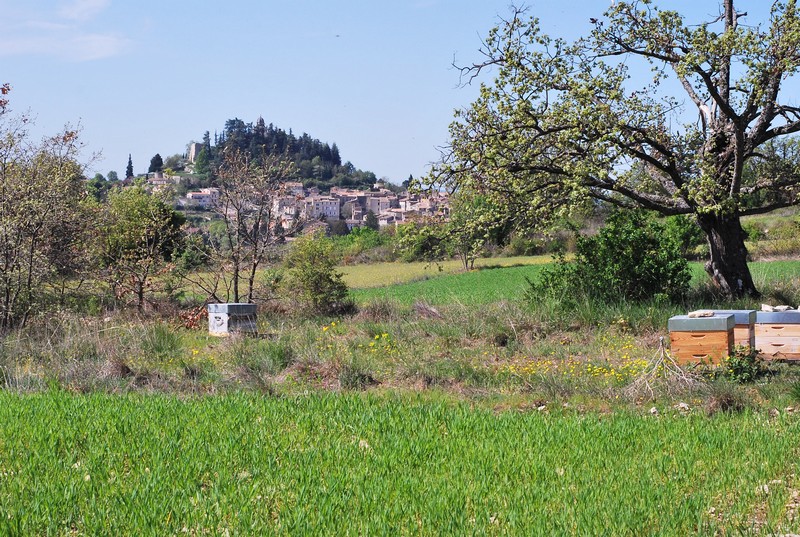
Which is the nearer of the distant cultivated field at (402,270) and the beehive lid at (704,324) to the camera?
the beehive lid at (704,324)

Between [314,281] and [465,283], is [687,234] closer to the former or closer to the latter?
[465,283]

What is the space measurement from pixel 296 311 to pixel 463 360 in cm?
963

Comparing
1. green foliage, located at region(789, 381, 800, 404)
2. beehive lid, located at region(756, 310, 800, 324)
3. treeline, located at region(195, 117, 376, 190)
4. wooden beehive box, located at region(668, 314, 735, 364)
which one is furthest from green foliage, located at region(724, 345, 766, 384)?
treeline, located at region(195, 117, 376, 190)

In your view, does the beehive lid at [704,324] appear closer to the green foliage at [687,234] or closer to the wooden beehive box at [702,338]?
the wooden beehive box at [702,338]

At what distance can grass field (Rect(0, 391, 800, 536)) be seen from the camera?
4.99 metres

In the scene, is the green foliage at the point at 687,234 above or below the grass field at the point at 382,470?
above

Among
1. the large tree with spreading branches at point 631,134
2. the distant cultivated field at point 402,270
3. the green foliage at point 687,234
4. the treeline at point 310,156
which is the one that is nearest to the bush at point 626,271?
the large tree with spreading branches at point 631,134

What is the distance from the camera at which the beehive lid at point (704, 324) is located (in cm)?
1082

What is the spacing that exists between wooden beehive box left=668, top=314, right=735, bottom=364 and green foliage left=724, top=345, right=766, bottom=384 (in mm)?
144

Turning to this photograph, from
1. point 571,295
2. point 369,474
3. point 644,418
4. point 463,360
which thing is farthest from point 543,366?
point 369,474

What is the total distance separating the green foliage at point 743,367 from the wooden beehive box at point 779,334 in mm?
400

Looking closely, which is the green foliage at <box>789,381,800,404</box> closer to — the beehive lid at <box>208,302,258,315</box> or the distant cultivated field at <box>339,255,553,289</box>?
the beehive lid at <box>208,302,258,315</box>

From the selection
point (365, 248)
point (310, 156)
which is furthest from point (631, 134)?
point (310, 156)

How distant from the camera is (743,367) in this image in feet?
35.5
